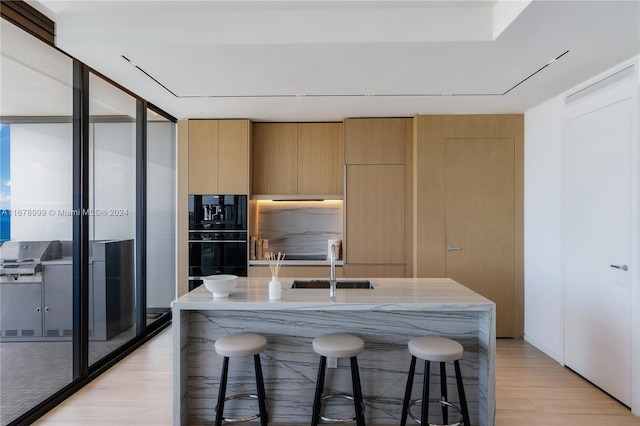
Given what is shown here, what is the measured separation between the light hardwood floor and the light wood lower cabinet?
1347mm

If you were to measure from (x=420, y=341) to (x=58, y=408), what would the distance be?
2707 mm

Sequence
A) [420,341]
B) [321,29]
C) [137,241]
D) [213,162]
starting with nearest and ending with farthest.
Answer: [420,341] → [321,29] → [137,241] → [213,162]

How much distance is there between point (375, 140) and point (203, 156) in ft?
7.06

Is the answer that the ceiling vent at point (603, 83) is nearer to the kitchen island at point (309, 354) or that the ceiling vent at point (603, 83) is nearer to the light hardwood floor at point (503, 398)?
the kitchen island at point (309, 354)

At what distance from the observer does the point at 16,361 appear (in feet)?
8.23

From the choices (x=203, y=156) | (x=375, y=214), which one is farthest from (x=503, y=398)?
(x=203, y=156)

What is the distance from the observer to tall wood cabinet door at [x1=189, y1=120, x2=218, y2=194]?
464 centimetres

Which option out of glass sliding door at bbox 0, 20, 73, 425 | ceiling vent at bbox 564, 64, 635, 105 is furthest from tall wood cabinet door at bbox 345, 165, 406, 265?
glass sliding door at bbox 0, 20, 73, 425

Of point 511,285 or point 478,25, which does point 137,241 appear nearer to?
point 478,25

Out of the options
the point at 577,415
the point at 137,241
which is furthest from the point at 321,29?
the point at 577,415

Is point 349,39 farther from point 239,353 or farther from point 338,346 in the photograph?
point 239,353

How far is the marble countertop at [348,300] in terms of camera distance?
2.36 metres

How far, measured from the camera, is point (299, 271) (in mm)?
4551

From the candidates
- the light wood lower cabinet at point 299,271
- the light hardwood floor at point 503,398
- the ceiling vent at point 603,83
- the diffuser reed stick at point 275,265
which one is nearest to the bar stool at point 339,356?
the diffuser reed stick at point 275,265
